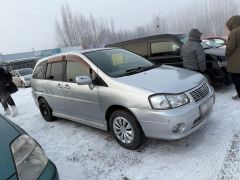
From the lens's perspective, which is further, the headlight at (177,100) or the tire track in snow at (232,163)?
the headlight at (177,100)

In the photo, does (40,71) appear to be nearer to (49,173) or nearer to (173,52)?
(173,52)

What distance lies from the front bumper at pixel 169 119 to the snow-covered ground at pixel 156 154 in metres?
0.36

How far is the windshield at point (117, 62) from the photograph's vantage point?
4.69 meters

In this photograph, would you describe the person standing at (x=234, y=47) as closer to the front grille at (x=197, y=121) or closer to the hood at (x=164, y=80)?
the hood at (x=164, y=80)

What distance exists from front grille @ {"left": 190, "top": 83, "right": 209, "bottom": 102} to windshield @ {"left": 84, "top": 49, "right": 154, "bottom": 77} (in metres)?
1.05

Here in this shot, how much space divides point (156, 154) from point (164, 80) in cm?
111

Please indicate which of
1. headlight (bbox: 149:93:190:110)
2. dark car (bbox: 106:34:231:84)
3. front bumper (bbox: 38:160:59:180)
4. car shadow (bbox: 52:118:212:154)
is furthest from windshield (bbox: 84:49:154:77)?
front bumper (bbox: 38:160:59:180)

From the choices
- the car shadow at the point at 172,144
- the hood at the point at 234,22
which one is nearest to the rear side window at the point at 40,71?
the car shadow at the point at 172,144

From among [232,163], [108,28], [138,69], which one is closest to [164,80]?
[138,69]

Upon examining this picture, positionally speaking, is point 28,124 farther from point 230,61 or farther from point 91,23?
point 91,23

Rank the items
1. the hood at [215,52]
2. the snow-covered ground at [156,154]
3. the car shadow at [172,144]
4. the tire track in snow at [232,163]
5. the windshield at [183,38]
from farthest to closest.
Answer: the windshield at [183,38] → the hood at [215,52] → the car shadow at [172,144] → the snow-covered ground at [156,154] → the tire track in snow at [232,163]

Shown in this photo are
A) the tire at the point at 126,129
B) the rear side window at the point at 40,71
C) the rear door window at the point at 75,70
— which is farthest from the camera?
the rear side window at the point at 40,71

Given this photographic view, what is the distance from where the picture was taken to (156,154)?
4125 mm

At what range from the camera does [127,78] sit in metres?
4.34
